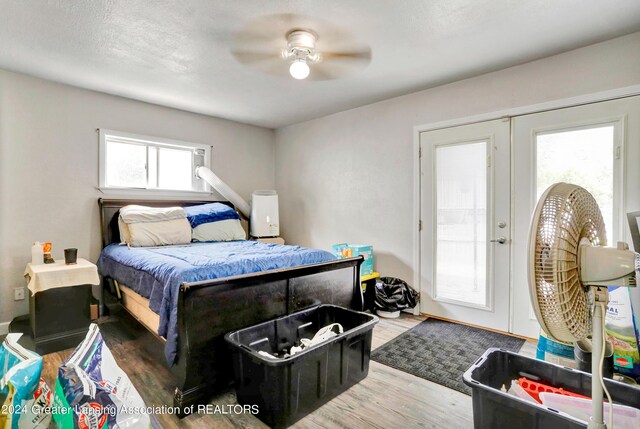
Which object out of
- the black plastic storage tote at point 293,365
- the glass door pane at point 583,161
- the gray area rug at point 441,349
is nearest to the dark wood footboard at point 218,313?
the black plastic storage tote at point 293,365

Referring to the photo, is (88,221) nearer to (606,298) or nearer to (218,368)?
(218,368)

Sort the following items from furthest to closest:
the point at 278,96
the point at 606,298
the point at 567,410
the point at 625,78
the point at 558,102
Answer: the point at 278,96 < the point at 558,102 < the point at 625,78 < the point at 567,410 < the point at 606,298

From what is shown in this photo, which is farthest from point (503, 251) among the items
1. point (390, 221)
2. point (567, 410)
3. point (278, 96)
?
point (278, 96)

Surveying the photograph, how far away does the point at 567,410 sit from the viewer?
116cm

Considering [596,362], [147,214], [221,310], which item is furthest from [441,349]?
[147,214]

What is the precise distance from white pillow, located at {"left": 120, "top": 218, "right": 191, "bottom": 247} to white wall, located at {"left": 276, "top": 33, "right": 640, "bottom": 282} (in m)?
1.74

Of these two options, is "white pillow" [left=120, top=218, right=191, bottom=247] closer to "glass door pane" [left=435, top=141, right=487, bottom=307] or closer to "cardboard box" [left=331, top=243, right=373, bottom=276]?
"cardboard box" [left=331, top=243, right=373, bottom=276]

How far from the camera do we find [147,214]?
325 cm

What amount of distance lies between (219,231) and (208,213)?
26 cm

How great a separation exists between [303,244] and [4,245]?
315cm

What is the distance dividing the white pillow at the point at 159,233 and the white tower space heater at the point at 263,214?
1018mm

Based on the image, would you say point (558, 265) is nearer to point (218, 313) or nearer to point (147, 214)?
point (218, 313)

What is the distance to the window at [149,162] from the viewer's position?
3502 mm

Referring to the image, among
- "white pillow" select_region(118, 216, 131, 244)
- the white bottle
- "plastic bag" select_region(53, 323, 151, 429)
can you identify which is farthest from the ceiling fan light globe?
the white bottle
